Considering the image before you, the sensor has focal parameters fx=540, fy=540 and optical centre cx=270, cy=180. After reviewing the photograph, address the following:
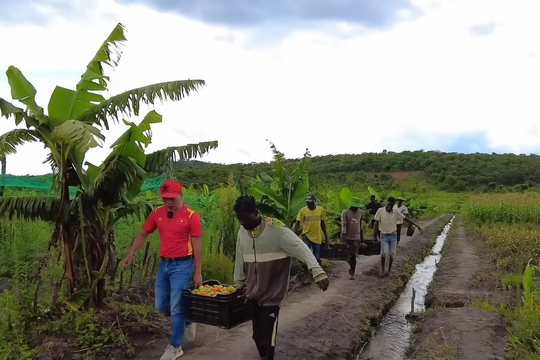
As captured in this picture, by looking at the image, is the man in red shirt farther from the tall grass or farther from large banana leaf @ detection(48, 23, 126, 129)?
the tall grass

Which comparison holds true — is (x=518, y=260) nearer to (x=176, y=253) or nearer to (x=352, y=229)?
(x=352, y=229)

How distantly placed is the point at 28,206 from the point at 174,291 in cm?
210

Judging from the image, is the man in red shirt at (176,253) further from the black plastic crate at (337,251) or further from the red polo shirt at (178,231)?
the black plastic crate at (337,251)

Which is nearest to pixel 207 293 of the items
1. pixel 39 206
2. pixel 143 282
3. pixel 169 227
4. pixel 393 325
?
pixel 169 227

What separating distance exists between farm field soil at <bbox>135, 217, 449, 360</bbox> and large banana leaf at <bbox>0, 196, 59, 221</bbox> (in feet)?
6.87

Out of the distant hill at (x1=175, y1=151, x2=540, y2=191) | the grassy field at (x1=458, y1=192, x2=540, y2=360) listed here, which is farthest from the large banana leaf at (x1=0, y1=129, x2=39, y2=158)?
the distant hill at (x1=175, y1=151, x2=540, y2=191)

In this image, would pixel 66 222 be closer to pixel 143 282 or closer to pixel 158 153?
pixel 158 153

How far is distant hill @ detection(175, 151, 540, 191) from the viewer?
2721 inches

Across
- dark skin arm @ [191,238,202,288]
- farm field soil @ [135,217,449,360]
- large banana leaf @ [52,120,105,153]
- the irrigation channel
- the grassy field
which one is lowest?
the irrigation channel

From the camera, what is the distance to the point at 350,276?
1262cm

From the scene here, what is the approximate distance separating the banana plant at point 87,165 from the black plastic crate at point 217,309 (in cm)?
144

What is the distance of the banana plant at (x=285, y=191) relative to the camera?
1166cm

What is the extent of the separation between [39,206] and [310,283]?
21.1 feet

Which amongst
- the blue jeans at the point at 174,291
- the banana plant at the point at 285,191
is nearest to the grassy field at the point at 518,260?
the blue jeans at the point at 174,291
